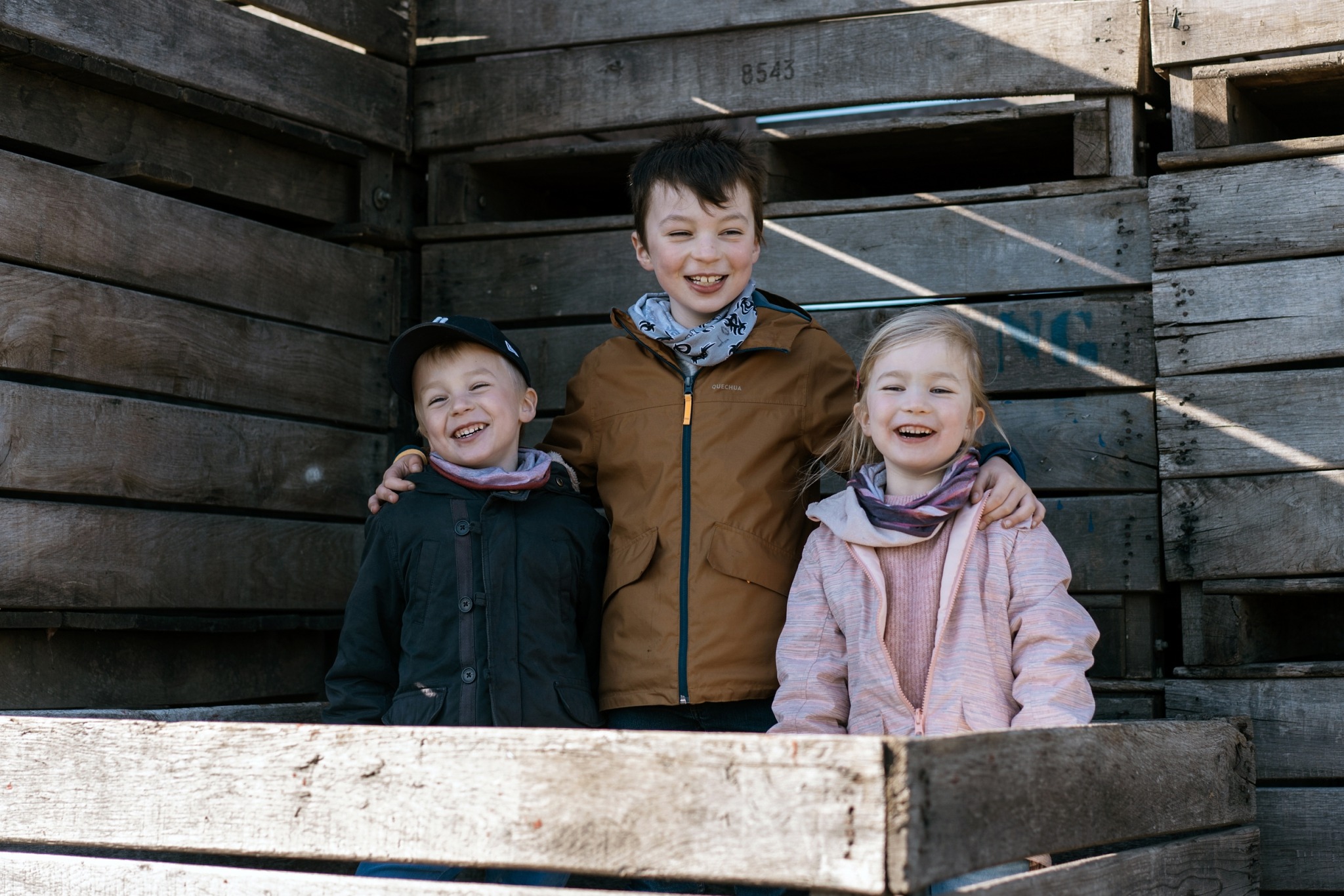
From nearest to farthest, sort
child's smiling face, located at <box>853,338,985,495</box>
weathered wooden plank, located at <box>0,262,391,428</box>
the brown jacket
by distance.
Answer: child's smiling face, located at <box>853,338,985,495</box> → the brown jacket → weathered wooden plank, located at <box>0,262,391,428</box>

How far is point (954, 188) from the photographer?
4398 mm

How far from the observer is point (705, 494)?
3.08 meters

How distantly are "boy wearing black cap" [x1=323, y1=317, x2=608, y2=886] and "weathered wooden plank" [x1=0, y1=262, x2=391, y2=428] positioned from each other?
0.60 meters

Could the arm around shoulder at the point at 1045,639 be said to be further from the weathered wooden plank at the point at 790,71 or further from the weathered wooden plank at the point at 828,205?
the weathered wooden plank at the point at 790,71

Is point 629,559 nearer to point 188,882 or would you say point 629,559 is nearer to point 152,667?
point 188,882

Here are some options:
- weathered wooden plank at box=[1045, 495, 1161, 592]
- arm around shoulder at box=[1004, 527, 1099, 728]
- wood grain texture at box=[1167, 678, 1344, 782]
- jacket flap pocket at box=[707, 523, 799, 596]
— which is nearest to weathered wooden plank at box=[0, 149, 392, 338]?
jacket flap pocket at box=[707, 523, 799, 596]

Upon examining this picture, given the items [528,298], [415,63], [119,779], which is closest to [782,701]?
[119,779]

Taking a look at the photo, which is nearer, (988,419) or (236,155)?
(988,419)

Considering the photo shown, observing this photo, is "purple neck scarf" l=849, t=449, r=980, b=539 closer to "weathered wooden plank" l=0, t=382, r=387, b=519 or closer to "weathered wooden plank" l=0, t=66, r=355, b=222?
"weathered wooden plank" l=0, t=382, r=387, b=519

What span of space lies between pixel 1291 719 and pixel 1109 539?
0.57 m

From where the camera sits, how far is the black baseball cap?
10.6 feet

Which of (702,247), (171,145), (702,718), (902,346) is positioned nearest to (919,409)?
(902,346)

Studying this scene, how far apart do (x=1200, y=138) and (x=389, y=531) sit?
213 centimetres

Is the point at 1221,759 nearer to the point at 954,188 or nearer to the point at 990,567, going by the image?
the point at 990,567
